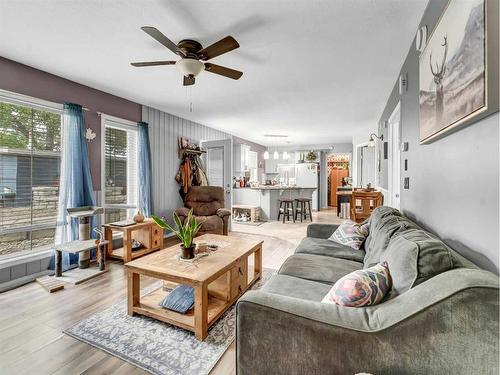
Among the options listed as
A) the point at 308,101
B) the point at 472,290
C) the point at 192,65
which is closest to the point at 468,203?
the point at 472,290

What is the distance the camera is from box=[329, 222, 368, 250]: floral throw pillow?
2461 millimetres

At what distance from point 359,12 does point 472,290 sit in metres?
2.03

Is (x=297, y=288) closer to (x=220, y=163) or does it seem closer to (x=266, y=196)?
(x=220, y=163)

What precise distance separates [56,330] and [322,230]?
271 centimetres

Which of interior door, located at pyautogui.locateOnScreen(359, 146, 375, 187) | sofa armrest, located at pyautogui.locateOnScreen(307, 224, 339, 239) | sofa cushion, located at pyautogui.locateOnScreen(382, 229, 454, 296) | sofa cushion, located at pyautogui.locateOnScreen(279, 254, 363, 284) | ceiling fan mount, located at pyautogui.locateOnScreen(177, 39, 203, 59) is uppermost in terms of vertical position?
ceiling fan mount, located at pyautogui.locateOnScreen(177, 39, 203, 59)

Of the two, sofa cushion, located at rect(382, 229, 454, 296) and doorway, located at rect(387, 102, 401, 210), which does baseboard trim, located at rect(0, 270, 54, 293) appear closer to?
sofa cushion, located at rect(382, 229, 454, 296)

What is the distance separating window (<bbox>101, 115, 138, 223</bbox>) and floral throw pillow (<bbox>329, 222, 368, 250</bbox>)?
3.42m

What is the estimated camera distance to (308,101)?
405 centimetres

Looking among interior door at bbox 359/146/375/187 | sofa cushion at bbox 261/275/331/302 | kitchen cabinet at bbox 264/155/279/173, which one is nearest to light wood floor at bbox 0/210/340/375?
sofa cushion at bbox 261/275/331/302

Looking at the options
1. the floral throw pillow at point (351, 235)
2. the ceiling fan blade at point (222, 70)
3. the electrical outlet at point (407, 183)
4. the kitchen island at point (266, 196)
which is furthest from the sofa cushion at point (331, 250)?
the kitchen island at point (266, 196)

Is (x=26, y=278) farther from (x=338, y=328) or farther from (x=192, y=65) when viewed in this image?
(x=338, y=328)

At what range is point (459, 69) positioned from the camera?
119 cm

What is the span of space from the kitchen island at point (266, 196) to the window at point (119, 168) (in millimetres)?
3281

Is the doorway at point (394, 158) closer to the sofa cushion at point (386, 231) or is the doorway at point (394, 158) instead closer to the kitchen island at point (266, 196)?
the sofa cushion at point (386, 231)
